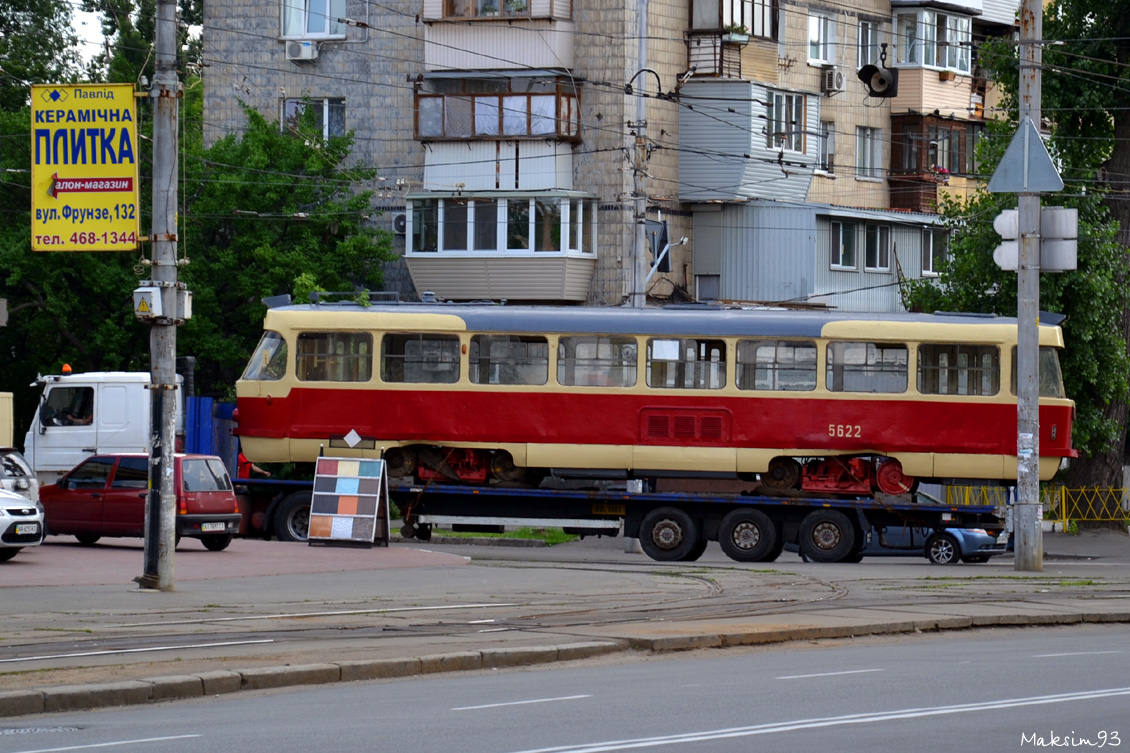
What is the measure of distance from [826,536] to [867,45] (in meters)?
26.2

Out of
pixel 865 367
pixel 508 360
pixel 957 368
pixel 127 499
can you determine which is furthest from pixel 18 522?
pixel 957 368

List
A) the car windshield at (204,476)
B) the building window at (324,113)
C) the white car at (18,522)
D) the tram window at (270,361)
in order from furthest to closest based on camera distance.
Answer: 1. the building window at (324,113)
2. the tram window at (270,361)
3. the car windshield at (204,476)
4. the white car at (18,522)

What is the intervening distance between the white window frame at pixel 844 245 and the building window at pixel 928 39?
19.0ft

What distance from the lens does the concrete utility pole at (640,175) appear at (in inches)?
1352

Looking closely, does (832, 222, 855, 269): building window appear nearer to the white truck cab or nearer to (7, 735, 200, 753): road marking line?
the white truck cab

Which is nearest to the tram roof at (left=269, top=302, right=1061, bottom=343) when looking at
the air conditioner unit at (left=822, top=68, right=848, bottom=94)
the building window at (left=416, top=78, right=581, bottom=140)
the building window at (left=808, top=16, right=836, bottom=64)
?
the building window at (left=416, top=78, right=581, bottom=140)

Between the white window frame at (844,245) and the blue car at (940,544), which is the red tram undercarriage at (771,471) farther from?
the white window frame at (844,245)

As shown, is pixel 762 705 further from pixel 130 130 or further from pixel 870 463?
pixel 870 463

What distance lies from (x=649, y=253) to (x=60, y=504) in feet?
67.6

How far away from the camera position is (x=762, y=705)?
11.0m

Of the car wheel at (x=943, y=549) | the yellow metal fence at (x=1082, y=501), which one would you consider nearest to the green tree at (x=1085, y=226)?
the yellow metal fence at (x=1082, y=501)

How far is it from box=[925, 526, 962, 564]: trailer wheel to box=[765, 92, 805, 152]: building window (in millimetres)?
18134

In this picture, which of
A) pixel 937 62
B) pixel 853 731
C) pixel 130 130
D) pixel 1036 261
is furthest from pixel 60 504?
pixel 937 62

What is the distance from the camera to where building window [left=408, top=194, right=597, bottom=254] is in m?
43.7
